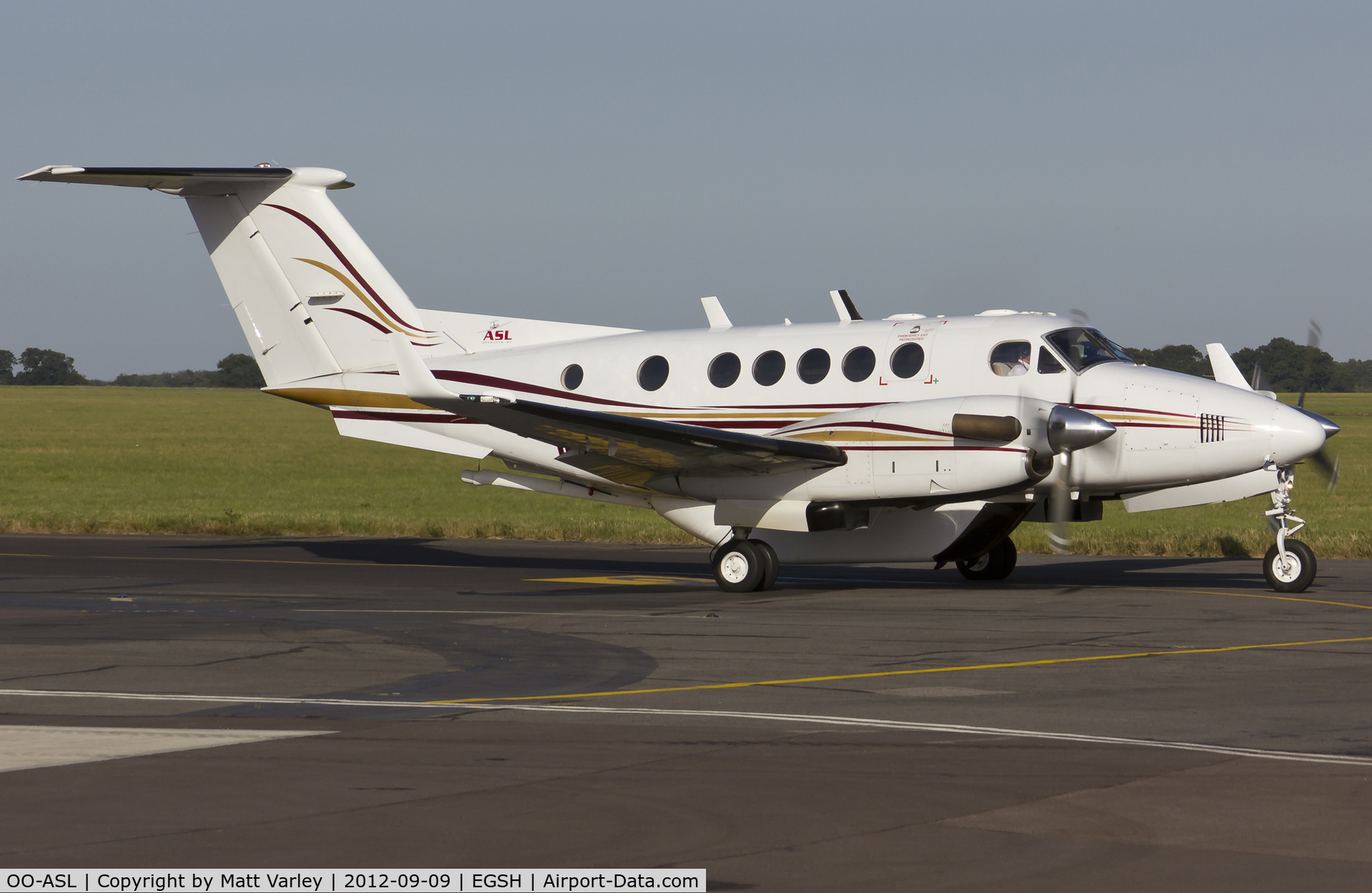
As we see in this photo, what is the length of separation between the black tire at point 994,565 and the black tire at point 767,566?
283cm

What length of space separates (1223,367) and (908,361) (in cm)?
441

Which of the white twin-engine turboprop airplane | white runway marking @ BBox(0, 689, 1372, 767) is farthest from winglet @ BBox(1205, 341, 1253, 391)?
white runway marking @ BBox(0, 689, 1372, 767)

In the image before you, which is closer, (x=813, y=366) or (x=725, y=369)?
(x=813, y=366)

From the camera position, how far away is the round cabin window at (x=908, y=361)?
1745cm

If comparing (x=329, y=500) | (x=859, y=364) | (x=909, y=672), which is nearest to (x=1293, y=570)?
(x=859, y=364)

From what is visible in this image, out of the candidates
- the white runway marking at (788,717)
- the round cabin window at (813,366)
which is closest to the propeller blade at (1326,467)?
the round cabin window at (813,366)

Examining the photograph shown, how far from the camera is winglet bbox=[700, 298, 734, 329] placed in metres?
19.9

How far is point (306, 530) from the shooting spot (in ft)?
92.4

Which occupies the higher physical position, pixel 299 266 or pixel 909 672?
pixel 299 266

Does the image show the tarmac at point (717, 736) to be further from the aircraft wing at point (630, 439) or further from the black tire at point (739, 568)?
the aircraft wing at point (630, 439)

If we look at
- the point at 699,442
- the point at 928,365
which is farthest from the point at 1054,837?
the point at 928,365

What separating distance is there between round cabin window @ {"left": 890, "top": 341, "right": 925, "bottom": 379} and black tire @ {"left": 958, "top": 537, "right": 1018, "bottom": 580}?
2.84 metres

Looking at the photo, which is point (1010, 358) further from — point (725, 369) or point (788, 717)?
point (788, 717)

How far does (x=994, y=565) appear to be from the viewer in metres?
18.9
